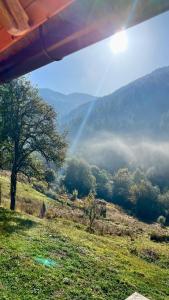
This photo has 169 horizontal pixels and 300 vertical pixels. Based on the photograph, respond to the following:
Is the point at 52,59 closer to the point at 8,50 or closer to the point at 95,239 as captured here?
the point at 8,50

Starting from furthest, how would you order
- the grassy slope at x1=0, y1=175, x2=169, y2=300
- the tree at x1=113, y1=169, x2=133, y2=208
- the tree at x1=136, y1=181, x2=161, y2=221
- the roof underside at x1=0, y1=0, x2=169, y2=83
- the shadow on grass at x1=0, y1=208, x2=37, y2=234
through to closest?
the tree at x1=113, y1=169, x2=133, y2=208 < the tree at x1=136, y1=181, x2=161, y2=221 < the shadow on grass at x1=0, y1=208, x2=37, y2=234 < the grassy slope at x1=0, y1=175, x2=169, y2=300 < the roof underside at x1=0, y1=0, x2=169, y2=83

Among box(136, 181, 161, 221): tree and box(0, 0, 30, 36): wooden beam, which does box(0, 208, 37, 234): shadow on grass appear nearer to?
box(0, 0, 30, 36): wooden beam

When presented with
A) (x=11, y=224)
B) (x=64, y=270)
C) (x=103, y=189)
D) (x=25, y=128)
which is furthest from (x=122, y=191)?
(x=64, y=270)

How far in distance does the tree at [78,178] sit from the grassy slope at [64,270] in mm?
98689

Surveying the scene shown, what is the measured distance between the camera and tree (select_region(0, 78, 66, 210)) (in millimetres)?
38625

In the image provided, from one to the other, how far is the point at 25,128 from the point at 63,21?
36862mm

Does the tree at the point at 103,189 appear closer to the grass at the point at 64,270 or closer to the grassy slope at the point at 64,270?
the grassy slope at the point at 64,270

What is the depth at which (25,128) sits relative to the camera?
39.8 metres

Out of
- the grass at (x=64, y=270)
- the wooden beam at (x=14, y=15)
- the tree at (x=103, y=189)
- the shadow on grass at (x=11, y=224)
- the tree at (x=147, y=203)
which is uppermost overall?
the tree at (x=103, y=189)

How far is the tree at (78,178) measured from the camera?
130 m

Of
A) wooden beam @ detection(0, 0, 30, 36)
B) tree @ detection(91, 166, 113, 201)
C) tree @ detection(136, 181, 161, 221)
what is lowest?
wooden beam @ detection(0, 0, 30, 36)

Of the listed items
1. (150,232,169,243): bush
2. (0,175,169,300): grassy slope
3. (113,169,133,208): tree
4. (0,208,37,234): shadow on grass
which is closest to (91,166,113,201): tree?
(113,169,133,208): tree

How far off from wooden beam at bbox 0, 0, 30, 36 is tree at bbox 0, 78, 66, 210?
3597 cm

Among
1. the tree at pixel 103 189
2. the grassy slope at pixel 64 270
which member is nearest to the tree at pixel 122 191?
the tree at pixel 103 189
